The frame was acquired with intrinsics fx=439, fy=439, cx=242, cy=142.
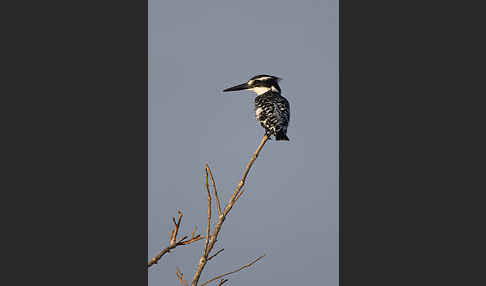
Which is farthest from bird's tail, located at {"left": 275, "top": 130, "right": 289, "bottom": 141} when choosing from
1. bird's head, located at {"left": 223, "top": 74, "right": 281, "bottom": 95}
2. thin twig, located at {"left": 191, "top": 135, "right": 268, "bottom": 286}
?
thin twig, located at {"left": 191, "top": 135, "right": 268, "bottom": 286}

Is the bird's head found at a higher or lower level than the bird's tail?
higher

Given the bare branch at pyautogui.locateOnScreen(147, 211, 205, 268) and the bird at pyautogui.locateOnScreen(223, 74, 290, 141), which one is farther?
the bird at pyautogui.locateOnScreen(223, 74, 290, 141)

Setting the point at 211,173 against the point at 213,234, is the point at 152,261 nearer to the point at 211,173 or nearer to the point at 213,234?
the point at 213,234

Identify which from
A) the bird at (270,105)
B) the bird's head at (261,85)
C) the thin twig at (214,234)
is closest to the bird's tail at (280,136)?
the bird at (270,105)

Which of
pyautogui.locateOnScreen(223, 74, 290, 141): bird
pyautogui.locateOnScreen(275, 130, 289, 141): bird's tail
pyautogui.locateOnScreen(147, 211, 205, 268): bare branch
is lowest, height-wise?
pyautogui.locateOnScreen(147, 211, 205, 268): bare branch

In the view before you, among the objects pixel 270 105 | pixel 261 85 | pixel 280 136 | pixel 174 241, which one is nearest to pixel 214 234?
pixel 174 241

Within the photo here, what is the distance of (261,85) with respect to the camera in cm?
700

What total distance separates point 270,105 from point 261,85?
0.98 m

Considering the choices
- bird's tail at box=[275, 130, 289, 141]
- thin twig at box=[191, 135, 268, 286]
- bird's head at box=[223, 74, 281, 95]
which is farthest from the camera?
bird's head at box=[223, 74, 281, 95]

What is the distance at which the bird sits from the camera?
5676 millimetres

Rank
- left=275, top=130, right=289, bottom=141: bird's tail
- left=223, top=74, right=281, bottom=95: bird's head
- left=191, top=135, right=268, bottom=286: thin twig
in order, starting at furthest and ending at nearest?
left=223, top=74, right=281, bottom=95: bird's head < left=275, top=130, right=289, bottom=141: bird's tail < left=191, top=135, right=268, bottom=286: thin twig

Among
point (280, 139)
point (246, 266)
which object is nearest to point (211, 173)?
point (246, 266)

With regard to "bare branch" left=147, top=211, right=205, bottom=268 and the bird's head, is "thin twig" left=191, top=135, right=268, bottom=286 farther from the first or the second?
the bird's head

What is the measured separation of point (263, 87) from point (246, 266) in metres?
4.40
